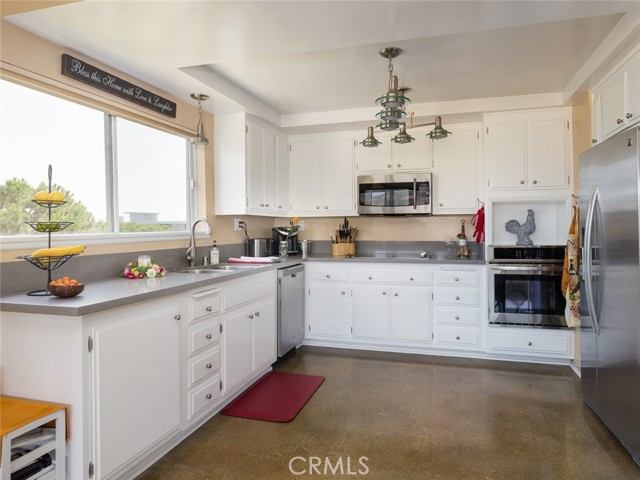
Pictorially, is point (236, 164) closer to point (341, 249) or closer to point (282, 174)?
point (282, 174)

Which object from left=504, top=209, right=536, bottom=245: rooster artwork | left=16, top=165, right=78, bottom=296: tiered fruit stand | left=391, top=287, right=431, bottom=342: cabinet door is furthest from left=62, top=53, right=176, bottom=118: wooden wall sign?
left=504, top=209, right=536, bottom=245: rooster artwork

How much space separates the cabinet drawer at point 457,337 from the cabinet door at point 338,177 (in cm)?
157

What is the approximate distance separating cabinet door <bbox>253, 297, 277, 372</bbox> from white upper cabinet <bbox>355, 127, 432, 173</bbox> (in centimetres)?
188

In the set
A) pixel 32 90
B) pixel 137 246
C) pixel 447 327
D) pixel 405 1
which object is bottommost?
pixel 447 327

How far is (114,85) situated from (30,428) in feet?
6.74

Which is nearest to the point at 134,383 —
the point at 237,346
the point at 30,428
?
the point at 30,428

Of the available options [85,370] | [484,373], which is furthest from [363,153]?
[85,370]

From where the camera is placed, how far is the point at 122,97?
108 inches

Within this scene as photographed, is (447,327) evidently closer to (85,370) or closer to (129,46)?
(85,370)

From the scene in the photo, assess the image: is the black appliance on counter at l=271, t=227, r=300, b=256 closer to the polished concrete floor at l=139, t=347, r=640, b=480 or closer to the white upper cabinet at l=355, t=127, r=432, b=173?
the white upper cabinet at l=355, t=127, r=432, b=173

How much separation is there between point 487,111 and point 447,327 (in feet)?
6.79

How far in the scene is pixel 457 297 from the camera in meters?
3.88

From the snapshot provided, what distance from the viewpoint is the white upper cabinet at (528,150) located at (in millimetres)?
3693

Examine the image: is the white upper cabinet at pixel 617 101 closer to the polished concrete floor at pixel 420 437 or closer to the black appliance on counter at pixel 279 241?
the polished concrete floor at pixel 420 437
